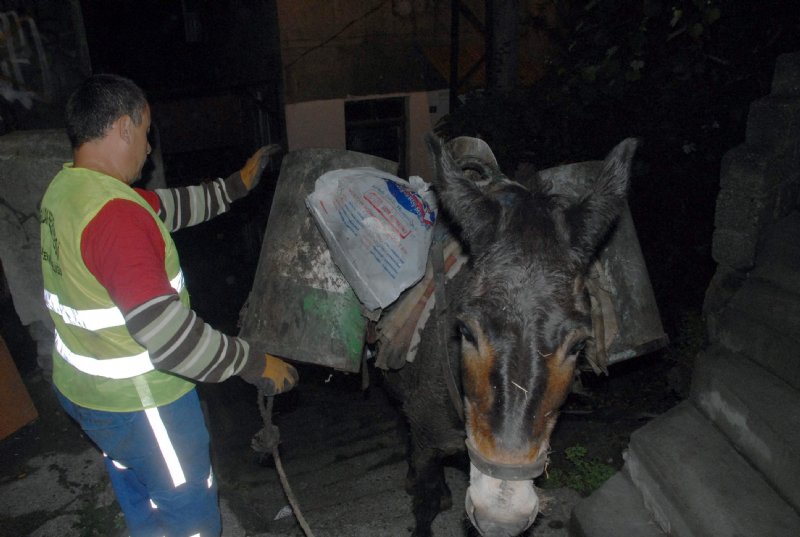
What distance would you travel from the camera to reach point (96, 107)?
244 cm

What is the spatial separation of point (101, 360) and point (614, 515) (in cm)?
327

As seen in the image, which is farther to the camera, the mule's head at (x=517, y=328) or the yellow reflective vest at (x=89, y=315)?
the yellow reflective vest at (x=89, y=315)

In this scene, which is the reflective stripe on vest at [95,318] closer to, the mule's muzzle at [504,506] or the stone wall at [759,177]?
the mule's muzzle at [504,506]

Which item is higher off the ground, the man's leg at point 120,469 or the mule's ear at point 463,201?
the mule's ear at point 463,201

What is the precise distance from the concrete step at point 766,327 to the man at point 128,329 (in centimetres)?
311

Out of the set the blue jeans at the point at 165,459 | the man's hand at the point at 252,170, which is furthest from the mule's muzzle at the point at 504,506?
the man's hand at the point at 252,170

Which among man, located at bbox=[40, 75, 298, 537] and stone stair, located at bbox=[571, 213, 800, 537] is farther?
stone stair, located at bbox=[571, 213, 800, 537]

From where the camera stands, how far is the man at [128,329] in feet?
7.43

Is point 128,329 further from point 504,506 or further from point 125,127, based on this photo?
point 504,506

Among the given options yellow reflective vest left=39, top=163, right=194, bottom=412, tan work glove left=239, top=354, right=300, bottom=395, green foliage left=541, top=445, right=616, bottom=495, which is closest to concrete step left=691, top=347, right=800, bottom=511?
green foliage left=541, top=445, right=616, bottom=495

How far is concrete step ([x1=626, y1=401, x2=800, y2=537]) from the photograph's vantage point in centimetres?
301

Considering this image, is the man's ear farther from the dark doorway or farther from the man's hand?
the dark doorway

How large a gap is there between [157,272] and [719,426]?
3.66 m

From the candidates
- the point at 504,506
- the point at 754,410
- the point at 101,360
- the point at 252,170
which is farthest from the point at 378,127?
the point at 504,506
